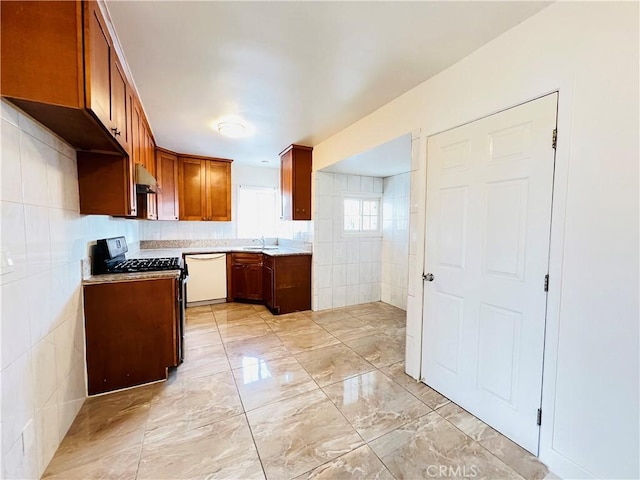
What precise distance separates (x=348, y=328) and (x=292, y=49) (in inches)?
115

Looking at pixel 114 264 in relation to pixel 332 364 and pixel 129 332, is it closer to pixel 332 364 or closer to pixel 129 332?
pixel 129 332

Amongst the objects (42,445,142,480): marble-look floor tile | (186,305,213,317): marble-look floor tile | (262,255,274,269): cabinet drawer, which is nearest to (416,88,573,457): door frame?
(42,445,142,480): marble-look floor tile

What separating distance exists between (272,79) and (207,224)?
3426 millimetres

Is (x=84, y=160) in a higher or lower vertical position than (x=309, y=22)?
lower

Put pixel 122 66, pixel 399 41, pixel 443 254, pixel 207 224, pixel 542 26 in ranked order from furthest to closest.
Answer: pixel 207 224
pixel 443 254
pixel 122 66
pixel 399 41
pixel 542 26

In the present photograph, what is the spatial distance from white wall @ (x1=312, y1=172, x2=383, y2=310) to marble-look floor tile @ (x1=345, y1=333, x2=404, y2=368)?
3.75 ft

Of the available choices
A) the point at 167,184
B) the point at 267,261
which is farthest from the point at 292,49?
the point at 167,184

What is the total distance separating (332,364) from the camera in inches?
101

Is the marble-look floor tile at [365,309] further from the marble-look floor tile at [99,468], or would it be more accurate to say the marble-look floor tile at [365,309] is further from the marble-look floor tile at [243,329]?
the marble-look floor tile at [99,468]

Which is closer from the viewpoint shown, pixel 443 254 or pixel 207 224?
pixel 443 254

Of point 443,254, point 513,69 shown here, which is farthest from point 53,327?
point 513,69

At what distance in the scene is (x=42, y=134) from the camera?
1.48 meters

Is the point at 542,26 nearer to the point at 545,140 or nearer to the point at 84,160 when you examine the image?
the point at 545,140

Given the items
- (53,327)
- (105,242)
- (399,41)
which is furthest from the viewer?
(105,242)
